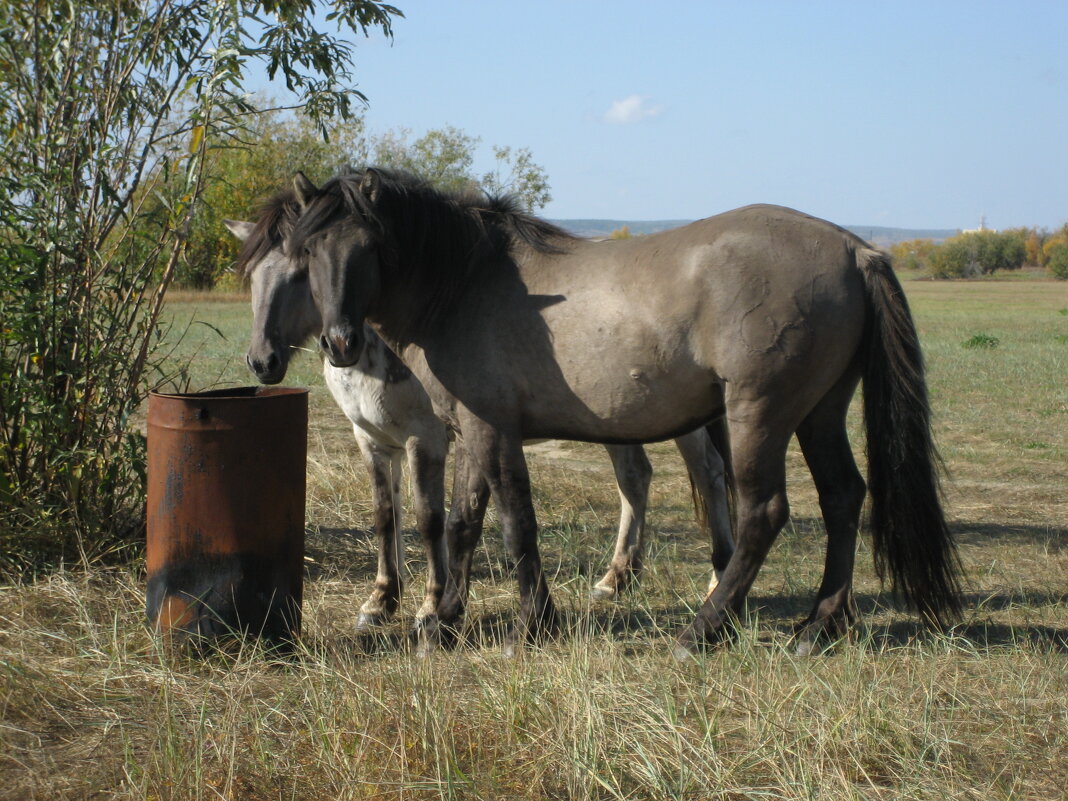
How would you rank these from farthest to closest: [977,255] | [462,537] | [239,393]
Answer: [977,255] < [239,393] < [462,537]

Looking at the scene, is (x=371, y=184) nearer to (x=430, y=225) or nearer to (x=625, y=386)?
(x=430, y=225)

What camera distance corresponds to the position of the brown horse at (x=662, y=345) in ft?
12.8

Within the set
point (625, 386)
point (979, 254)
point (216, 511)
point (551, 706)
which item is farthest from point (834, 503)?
point (979, 254)

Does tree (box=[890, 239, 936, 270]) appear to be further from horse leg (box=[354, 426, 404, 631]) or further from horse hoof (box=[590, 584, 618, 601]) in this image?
horse leg (box=[354, 426, 404, 631])

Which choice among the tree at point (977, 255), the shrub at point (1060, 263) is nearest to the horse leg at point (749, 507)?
the shrub at point (1060, 263)

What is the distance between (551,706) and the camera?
10.7 feet

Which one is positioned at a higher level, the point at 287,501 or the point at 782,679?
the point at 287,501

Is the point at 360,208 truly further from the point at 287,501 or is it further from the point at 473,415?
the point at 287,501

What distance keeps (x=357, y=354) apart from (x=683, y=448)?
2.26m

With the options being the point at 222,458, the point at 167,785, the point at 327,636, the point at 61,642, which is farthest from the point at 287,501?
the point at 167,785

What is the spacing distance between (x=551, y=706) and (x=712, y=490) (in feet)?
8.18

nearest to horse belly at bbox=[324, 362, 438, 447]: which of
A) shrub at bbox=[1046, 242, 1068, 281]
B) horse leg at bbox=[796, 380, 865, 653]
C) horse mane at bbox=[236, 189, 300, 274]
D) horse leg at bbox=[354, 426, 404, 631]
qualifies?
horse leg at bbox=[354, 426, 404, 631]

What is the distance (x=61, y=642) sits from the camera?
13.6 feet

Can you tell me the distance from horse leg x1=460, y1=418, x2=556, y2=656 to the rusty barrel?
2.70 ft
